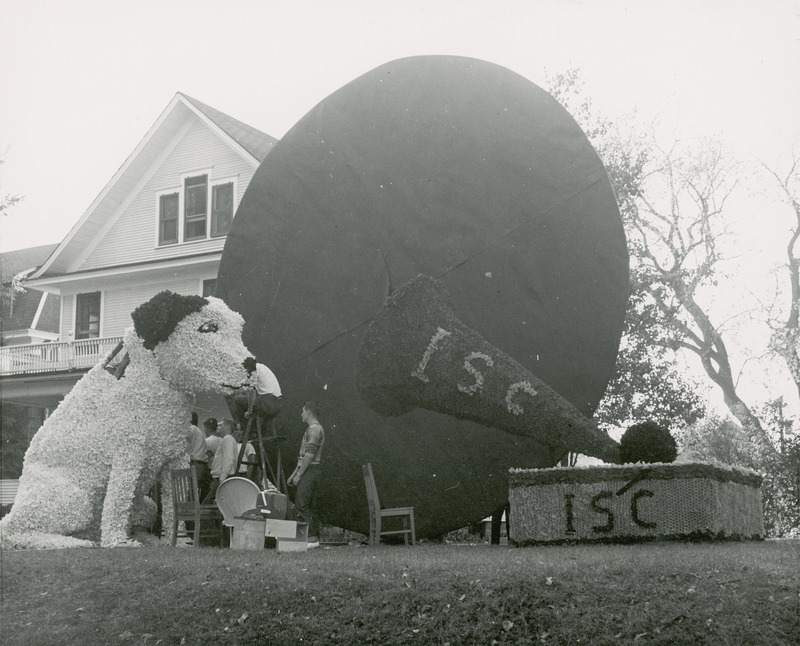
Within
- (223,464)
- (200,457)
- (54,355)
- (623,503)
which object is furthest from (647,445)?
(54,355)

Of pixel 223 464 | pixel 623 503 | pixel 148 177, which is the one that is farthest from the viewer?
pixel 148 177

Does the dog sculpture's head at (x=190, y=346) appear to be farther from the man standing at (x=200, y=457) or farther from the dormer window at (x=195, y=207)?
the dormer window at (x=195, y=207)

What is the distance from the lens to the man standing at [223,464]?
8.92 m

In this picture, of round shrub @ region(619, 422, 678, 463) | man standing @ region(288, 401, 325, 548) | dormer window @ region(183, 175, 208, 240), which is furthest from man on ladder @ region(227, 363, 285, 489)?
dormer window @ region(183, 175, 208, 240)

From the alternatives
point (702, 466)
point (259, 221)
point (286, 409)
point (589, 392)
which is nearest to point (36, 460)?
point (286, 409)

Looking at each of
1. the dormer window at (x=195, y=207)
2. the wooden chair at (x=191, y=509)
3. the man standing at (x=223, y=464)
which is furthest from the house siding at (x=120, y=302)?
the wooden chair at (x=191, y=509)

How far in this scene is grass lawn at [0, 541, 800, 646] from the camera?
5.16 m

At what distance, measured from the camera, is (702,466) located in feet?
24.5

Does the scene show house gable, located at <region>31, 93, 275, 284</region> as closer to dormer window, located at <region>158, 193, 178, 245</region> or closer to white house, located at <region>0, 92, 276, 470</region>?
white house, located at <region>0, 92, 276, 470</region>

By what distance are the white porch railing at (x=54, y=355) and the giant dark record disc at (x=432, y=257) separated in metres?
8.86

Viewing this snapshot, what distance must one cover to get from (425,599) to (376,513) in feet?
9.45

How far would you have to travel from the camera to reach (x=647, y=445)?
26.3ft

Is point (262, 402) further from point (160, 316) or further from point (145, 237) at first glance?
point (145, 237)

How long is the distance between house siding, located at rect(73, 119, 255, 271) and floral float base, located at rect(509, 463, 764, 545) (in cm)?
1100
